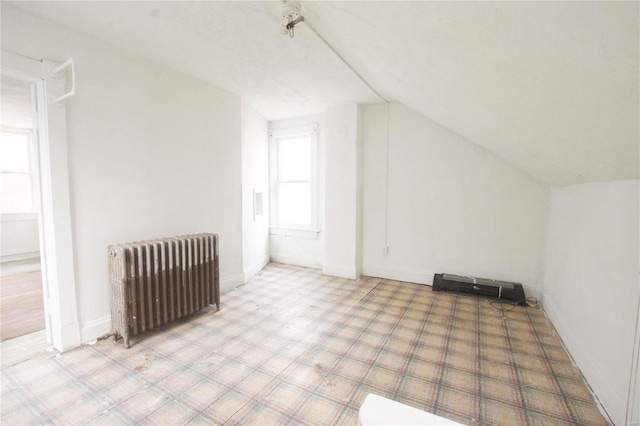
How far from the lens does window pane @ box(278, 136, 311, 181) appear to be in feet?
15.4

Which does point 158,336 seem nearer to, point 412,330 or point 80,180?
point 80,180

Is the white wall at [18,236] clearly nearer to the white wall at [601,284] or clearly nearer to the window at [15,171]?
the window at [15,171]

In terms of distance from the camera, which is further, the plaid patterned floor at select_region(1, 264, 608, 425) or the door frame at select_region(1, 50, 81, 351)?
the door frame at select_region(1, 50, 81, 351)

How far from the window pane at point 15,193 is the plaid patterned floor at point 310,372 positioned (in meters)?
5.39

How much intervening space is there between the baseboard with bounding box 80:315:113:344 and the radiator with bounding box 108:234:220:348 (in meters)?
0.07

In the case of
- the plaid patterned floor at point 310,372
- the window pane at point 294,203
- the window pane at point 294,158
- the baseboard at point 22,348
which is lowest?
the plaid patterned floor at point 310,372

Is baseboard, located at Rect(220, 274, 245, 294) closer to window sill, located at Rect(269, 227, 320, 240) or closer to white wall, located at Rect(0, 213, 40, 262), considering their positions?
window sill, located at Rect(269, 227, 320, 240)

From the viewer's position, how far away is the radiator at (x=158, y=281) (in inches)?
90.6

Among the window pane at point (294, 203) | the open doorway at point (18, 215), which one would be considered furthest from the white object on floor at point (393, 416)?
the window pane at point (294, 203)

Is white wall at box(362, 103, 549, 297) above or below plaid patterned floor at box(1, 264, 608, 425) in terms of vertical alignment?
above

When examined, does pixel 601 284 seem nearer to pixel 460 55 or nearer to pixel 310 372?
pixel 460 55

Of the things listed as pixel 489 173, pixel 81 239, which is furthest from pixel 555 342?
pixel 81 239

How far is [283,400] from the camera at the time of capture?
1742 mm

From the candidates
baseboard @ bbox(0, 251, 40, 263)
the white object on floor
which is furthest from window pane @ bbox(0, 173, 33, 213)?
the white object on floor
